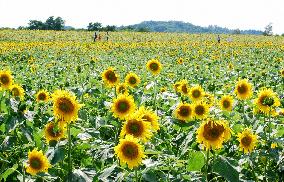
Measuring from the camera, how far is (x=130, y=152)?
8.30 ft

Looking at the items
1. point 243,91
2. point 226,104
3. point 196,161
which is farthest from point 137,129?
point 243,91

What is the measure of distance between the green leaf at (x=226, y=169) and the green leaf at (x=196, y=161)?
11 cm

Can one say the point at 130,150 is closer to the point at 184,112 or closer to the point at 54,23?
the point at 184,112

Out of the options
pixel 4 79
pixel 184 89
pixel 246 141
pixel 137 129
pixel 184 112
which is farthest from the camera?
pixel 184 89

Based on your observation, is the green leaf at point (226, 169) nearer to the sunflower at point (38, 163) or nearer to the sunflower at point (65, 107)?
the sunflower at point (65, 107)

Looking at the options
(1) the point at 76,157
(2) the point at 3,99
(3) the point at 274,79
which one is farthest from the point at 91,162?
(3) the point at 274,79

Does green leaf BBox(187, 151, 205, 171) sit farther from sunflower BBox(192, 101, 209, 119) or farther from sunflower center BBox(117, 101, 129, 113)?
sunflower BBox(192, 101, 209, 119)

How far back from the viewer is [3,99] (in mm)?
3777

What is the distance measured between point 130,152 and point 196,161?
377mm

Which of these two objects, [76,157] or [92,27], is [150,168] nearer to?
[76,157]

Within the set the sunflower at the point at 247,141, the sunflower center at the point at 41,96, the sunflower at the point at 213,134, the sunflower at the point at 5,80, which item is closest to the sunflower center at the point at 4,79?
the sunflower at the point at 5,80

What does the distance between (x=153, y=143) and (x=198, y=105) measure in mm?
877

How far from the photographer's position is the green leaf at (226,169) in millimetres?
2255

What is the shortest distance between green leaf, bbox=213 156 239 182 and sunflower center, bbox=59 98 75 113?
3.46 feet
